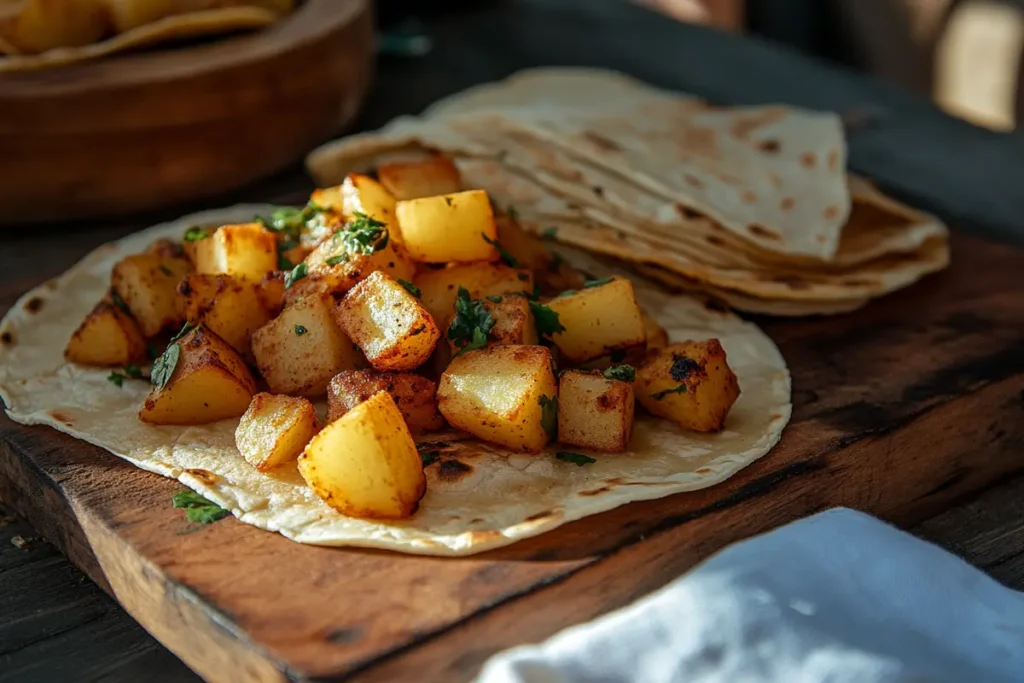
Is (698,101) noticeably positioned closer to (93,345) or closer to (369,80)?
(369,80)

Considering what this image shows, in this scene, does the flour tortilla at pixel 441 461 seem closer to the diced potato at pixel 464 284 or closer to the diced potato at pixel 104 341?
the diced potato at pixel 104 341

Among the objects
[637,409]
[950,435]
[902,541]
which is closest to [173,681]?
[637,409]

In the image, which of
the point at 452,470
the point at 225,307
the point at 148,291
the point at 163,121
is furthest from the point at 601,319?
the point at 163,121

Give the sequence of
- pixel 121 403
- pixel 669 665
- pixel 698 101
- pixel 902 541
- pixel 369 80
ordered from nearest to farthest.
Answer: pixel 669 665
pixel 902 541
pixel 121 403
pixel 698 101
pixel 369 80

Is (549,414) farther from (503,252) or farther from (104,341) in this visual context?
(104,341)

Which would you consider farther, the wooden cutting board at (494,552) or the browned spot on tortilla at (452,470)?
the browned spot on tortilla at (452,470)

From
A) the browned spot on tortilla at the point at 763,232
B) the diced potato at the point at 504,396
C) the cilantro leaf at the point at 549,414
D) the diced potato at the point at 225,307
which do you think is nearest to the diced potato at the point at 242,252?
the diced potato at the point at 225,307
